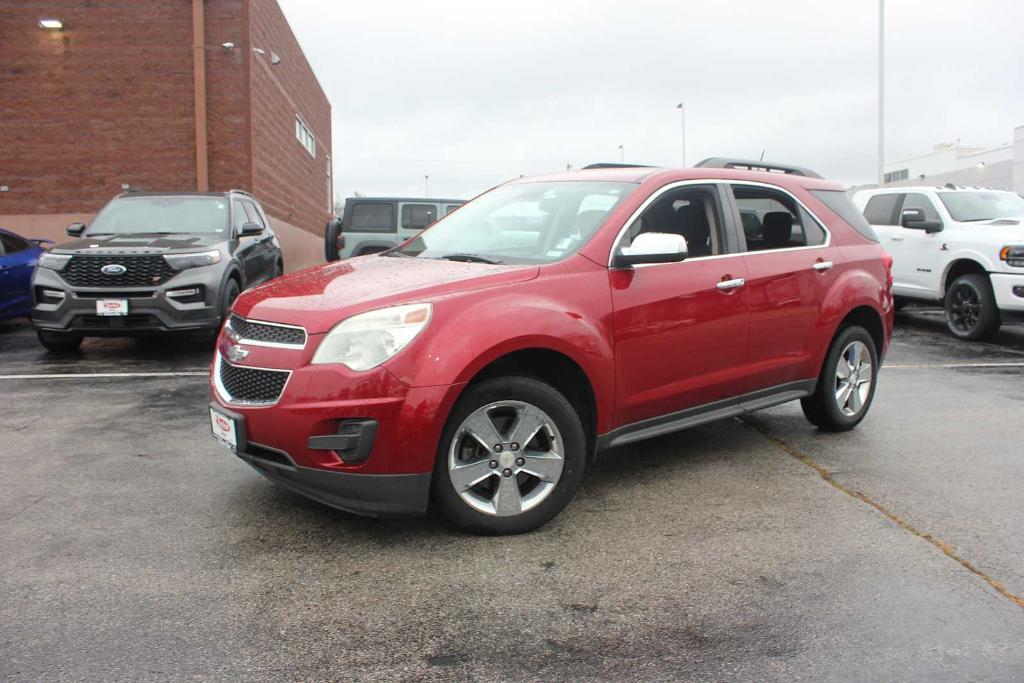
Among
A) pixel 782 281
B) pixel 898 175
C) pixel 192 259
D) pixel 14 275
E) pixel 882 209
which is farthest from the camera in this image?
pixel 898 175

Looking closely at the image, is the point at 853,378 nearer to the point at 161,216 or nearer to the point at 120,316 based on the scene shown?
the point at 120,316

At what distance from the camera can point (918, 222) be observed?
10.8 metres

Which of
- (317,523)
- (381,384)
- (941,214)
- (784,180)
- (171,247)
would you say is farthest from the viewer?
(941,214)

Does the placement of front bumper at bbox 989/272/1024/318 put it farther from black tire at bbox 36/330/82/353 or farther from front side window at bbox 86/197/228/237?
black tire at bbox 36/330/82/353

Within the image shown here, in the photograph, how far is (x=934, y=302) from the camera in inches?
439

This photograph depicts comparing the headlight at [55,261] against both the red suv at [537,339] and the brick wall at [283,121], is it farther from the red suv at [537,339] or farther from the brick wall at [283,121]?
the brick wall at [283,121]

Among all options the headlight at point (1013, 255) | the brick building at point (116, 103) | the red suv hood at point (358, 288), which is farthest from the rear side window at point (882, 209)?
the brick building at point (116, 103)

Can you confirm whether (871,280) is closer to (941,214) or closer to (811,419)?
(811,419)

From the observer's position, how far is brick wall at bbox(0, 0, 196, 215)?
65.2 feet

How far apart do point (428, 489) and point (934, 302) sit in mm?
9811

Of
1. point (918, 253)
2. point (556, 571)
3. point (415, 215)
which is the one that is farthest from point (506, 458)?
point (415, 215)

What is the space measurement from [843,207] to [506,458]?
338 cm

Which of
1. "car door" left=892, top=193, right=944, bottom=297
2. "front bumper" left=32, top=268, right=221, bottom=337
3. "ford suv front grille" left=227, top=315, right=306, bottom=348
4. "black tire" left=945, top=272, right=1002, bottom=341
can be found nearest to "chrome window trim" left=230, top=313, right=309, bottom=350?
"ford suv front grille" left=227, top=315, right=306, bottom=348

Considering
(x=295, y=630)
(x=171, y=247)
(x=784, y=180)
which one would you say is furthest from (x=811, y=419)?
(x=171, y=247)
